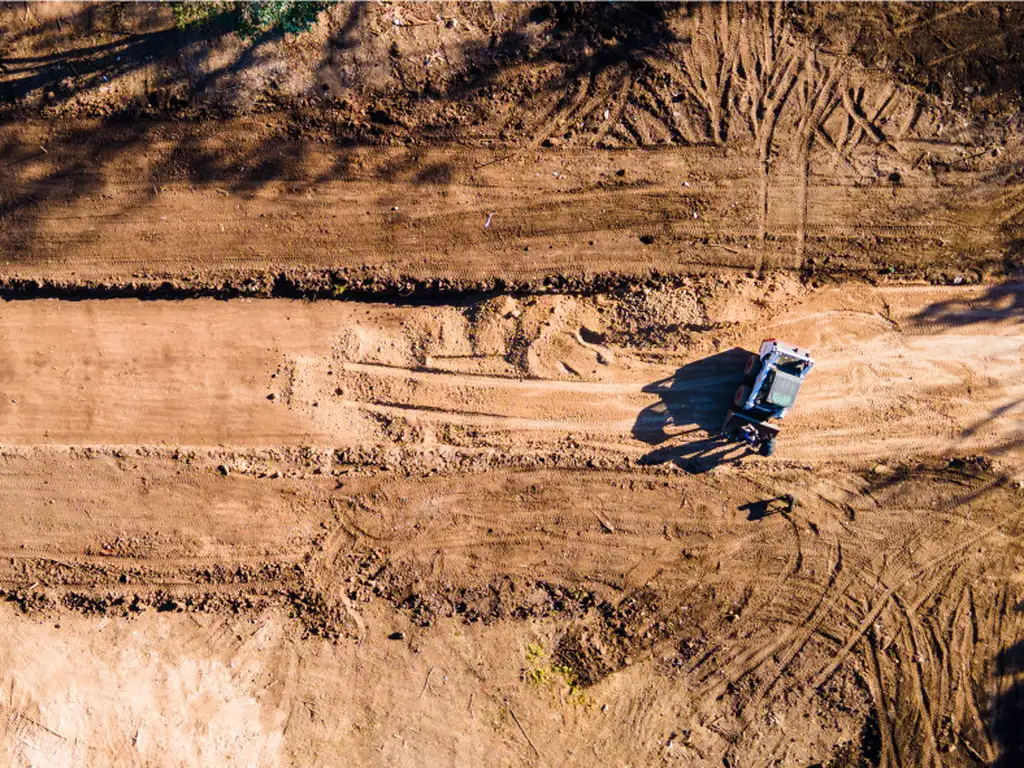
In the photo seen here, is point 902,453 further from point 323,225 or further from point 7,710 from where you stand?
point 7,710

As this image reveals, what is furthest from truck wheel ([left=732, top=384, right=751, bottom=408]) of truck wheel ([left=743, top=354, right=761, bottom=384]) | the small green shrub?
the small green shrub

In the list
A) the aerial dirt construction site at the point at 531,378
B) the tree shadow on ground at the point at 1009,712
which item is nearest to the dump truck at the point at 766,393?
the aerial dirt construction site at the point at 531,378

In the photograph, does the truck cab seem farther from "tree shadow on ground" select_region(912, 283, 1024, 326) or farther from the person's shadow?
"tree shadow on ground" select_region(912, 283, 1024, 326)

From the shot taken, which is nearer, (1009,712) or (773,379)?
(773,379)

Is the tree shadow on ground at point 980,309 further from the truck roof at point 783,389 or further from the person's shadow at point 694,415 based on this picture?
the person's shadow at point 694,415

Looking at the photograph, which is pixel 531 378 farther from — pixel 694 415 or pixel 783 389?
pixel 783 389

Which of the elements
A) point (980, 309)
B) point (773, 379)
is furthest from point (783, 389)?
point (980, 309)
